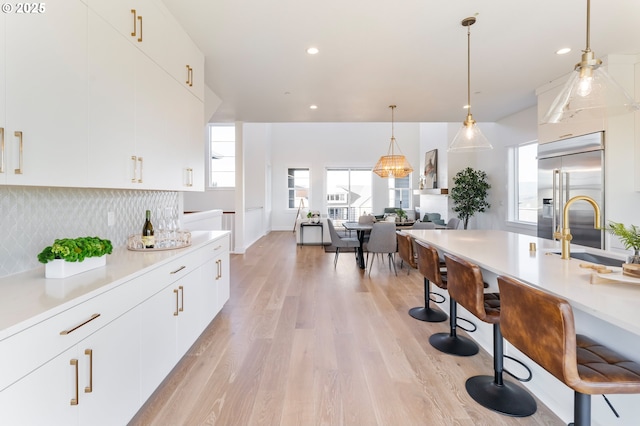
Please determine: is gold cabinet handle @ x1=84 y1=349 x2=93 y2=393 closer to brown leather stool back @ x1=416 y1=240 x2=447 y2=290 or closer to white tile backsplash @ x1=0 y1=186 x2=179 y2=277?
white tile backsplash @ x1=0 y1=186 x2=179 y2=277

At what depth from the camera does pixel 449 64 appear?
3.59 metres

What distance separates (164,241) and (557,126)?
493cm

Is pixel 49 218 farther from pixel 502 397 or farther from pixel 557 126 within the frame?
pixel 557 126

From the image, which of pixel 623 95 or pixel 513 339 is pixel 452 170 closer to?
pixel 623 95

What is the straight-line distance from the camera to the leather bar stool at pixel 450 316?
254cm

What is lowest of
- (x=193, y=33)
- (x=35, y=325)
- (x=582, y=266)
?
(x=35, y=325)

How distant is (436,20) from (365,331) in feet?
9.42

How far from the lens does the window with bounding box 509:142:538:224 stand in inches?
229

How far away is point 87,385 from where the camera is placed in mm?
1324

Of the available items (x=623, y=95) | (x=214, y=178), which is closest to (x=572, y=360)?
(x=623, y=95)

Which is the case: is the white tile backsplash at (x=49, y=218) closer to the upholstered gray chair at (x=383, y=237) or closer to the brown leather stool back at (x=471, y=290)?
the brown leather stool back at (x=471, y=290)

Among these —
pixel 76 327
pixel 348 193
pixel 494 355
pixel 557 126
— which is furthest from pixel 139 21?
pixel 348 193

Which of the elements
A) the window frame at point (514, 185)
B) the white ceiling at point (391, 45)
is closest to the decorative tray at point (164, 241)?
the white ceiling at point (391, 45)

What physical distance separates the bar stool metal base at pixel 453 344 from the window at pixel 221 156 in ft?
23.8
